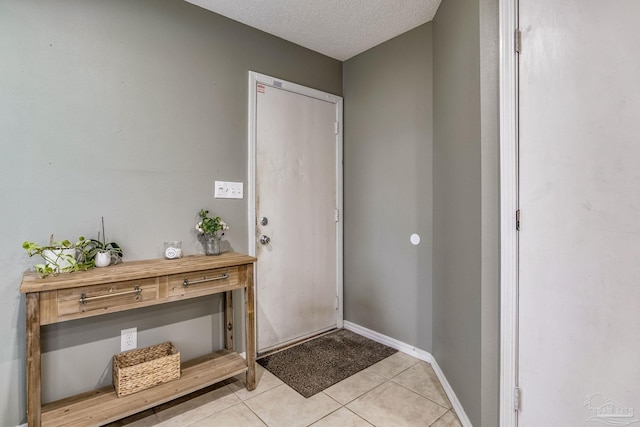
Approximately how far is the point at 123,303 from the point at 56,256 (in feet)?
1.31

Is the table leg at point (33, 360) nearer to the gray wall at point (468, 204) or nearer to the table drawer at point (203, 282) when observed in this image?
the table drawer at point (203, 282)

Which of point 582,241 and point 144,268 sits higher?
point 582,241

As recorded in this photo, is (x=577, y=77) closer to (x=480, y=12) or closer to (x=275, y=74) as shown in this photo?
(x=480, y=12)

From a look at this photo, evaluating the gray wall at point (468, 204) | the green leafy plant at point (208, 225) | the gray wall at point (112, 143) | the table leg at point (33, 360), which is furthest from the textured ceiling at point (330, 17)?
the table leg at point (33, 360)

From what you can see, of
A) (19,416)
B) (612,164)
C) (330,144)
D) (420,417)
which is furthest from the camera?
(330,144)

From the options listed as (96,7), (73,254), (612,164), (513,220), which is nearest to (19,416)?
(73,254)

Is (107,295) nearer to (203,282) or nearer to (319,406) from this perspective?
(203,282)

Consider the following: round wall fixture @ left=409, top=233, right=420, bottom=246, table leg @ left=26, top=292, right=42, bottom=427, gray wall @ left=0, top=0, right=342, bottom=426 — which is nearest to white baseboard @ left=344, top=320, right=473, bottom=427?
round wall fixture @ left=409, top=233, right=420, bottom=246

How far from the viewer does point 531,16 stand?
4.09 feet

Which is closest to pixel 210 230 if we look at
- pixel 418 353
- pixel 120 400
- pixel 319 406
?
pixel 120 400

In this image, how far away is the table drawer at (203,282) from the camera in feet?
5.59

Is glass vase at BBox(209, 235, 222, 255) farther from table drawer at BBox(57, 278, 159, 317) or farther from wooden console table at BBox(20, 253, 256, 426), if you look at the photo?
table drawer at BBox(57, 278, 159, 317)

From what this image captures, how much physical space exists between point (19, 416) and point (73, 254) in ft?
2.82

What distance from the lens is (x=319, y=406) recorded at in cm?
180
